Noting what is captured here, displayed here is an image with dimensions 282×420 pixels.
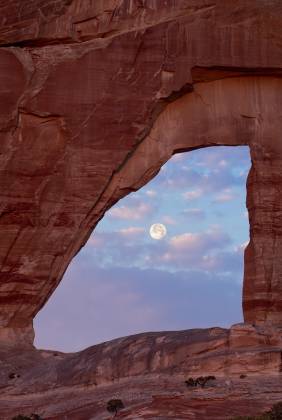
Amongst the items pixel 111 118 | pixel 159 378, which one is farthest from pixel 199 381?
pixel 111 118

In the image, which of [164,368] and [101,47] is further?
[101,47]

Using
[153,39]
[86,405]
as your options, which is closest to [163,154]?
[153,39]

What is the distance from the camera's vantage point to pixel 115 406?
25.8m

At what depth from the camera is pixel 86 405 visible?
27219 millimetres

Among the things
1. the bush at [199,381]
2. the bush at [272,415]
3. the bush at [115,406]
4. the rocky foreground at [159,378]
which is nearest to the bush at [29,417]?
the rocky foreground at [159,378]

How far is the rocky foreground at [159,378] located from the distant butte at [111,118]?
1.17 meters

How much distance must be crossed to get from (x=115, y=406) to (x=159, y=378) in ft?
5.83

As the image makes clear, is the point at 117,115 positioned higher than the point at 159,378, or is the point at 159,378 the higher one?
the point at 117,115

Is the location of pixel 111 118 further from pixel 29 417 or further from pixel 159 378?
pixel 29 417

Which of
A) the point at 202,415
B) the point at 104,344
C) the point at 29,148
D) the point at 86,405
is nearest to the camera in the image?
the point at 202,415

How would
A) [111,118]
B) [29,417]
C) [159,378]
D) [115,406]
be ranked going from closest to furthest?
[115,406]
[159,378]
[29,417]
[111,118]

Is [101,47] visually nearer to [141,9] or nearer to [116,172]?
[141,9]

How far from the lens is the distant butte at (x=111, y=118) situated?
1266 inches

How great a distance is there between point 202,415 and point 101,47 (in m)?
13.9
